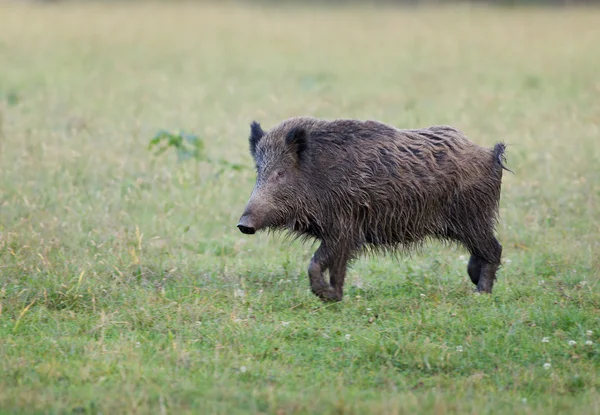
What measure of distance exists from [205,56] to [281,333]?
1405 centimetres

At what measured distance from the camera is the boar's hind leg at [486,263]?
707 centimetres

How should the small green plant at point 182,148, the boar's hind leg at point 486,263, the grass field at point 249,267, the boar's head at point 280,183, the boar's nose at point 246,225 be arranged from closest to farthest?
the grass field at point 249,267
the boar's nose at point 246,225
the boar's head at point 280,183
the boar's hind leg at point 486,263
the small green plant at point 182,148

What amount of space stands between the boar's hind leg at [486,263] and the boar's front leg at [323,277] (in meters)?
1.20

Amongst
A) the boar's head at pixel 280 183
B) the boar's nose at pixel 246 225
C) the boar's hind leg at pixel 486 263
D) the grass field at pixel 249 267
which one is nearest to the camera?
the grass field at pixel 249 267

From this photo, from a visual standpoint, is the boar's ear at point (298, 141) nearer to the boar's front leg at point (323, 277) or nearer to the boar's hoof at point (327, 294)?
the boar's front leg at point (323, 277)

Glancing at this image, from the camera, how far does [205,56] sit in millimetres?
19109

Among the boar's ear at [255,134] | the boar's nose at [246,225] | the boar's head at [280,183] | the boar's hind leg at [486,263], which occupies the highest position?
the boar's ear at [255,134]

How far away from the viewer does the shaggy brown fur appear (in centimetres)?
673

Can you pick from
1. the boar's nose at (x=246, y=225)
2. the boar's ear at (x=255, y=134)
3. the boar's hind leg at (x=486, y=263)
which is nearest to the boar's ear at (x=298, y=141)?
the boar's ear at (x=255, y=134)

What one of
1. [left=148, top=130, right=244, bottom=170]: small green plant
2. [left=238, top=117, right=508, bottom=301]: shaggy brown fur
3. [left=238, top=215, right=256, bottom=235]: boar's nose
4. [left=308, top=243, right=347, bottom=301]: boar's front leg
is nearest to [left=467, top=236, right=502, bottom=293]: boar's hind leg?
[left=238, top=117, right=508, bottom=301]: shaggy brown fur

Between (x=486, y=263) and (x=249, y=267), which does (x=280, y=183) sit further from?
(x=486, y=263)

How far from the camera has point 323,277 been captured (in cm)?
663

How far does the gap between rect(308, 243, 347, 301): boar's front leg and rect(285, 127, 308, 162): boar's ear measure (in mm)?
738

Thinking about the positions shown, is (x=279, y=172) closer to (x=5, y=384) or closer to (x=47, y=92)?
(x=5, y=384)
